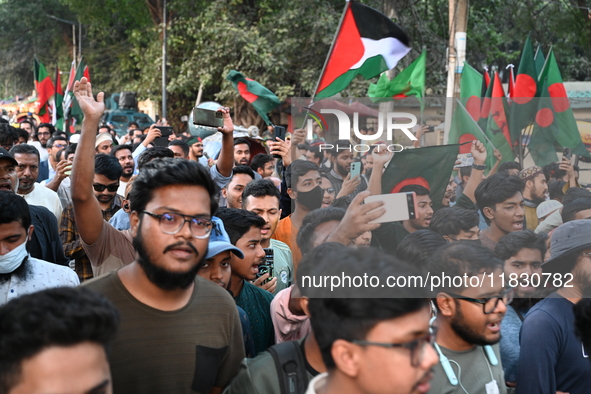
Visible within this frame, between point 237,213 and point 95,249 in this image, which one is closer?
point 95,249

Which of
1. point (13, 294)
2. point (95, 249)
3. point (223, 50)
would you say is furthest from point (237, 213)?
point (223, 50)

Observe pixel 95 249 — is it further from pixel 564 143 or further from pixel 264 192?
pixel 564 143

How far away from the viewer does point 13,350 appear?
1674 mm

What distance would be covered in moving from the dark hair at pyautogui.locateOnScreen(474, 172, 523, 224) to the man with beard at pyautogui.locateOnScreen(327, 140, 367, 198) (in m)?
0.58

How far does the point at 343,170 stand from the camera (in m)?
2.46

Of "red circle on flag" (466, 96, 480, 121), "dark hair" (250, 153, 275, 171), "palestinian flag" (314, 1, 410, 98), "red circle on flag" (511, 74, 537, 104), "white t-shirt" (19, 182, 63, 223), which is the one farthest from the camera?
"dark hair" (250, 153, 275, 171)

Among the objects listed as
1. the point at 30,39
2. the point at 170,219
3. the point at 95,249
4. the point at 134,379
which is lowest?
the point at 134,379

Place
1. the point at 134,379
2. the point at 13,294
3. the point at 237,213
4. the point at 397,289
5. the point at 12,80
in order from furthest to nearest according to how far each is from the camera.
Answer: the point at 12,80, the point at 237,213, the point at 13,294, the point at 134,379, the point at 397,289

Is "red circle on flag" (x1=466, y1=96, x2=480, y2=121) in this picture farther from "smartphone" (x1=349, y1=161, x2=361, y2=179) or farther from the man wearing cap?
"smartphone" (x1=349, y1=161, x2=361, y2=179)

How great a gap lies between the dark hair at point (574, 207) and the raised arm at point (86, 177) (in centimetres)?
194

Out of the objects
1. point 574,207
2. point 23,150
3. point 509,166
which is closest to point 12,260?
point 509,166

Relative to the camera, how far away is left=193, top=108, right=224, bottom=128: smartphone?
14.6 ft

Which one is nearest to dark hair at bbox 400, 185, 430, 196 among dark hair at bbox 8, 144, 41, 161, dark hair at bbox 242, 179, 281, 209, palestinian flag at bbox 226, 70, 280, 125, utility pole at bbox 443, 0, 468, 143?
dark hair at bbox 242, 179, 281, 209

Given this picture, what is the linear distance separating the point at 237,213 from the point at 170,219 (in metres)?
1.30
